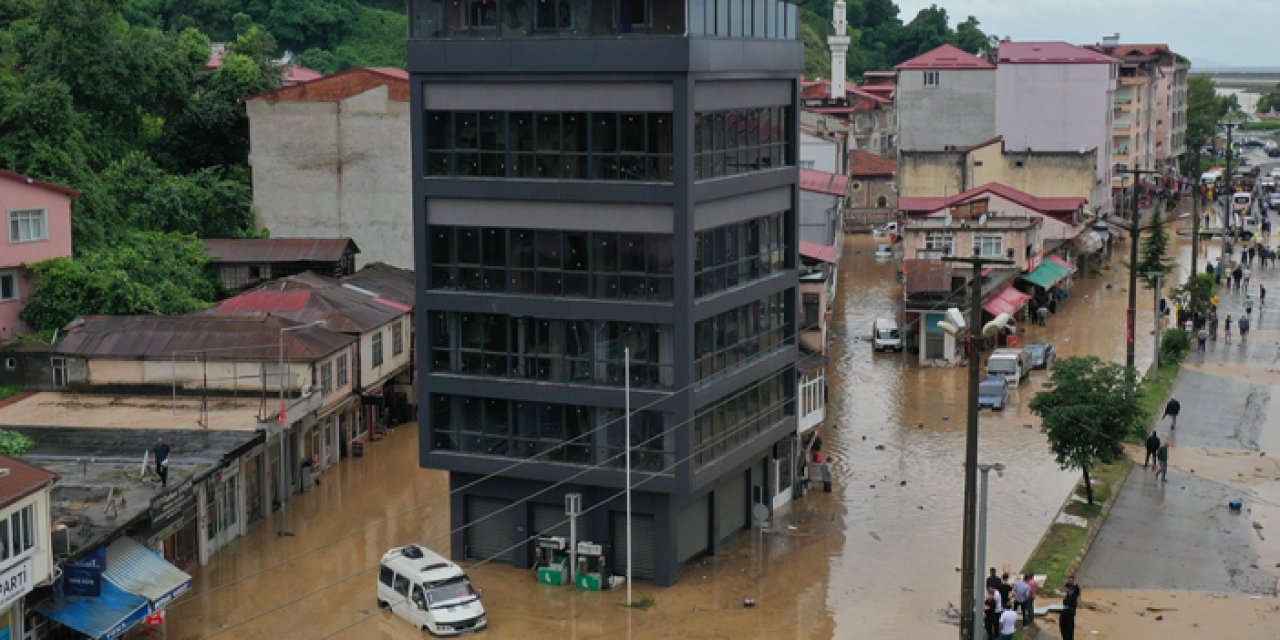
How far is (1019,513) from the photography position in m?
40.8

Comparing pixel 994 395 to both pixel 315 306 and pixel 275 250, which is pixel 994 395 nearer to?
pixel 315 306

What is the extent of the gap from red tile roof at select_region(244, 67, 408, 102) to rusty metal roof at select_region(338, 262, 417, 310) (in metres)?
6.95

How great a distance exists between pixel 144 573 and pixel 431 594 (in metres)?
5.26

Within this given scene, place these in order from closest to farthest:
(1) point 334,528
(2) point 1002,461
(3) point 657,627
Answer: (3) point 657,627 < (1) point 334,528 < (2) point 1002,461

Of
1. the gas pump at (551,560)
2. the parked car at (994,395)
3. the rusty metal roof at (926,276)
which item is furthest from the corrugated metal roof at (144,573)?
the rusty metal roof at (926,276)

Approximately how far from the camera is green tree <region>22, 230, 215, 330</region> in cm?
4769

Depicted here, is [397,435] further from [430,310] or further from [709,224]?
[709,224]

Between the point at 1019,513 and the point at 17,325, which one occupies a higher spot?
the point at 17,325

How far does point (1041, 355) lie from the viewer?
197ft

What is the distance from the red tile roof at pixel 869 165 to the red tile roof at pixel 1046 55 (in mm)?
9029

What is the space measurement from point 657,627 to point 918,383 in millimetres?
26930

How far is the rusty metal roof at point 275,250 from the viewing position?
57.5 m

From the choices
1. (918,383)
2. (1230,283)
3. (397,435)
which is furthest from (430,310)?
(1230,283)

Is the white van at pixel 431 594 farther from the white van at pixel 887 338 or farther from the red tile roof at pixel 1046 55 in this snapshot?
the red tile roof at pixel 1046 55
